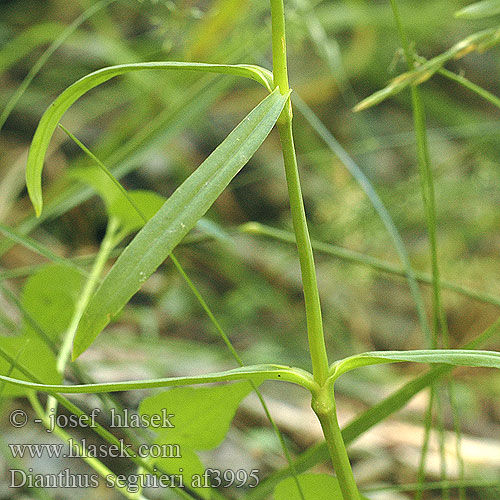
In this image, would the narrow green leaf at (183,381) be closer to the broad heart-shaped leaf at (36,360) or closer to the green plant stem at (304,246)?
the green plant stem at (304,246)

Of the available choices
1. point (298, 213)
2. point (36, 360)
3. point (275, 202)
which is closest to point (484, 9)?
point (298, 213)

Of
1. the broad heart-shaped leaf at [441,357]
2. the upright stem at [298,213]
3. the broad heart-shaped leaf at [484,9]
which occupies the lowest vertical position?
the broad heart-shaped leaf at [441,357]

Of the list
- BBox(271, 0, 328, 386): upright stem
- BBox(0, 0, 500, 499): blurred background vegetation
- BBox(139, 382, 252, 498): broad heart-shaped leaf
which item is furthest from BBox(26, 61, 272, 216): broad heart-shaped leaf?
BBox(0, 0, 500, 499): blurred background vegetation

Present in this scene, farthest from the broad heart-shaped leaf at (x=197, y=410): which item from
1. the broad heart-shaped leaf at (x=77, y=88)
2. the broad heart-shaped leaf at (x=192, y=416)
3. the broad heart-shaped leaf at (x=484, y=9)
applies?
the broad heart-shaped leaf at (x=484, y=9)

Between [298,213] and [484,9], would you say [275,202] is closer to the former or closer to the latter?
[484,9]

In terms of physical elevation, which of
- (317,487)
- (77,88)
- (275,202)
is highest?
(275,202)
